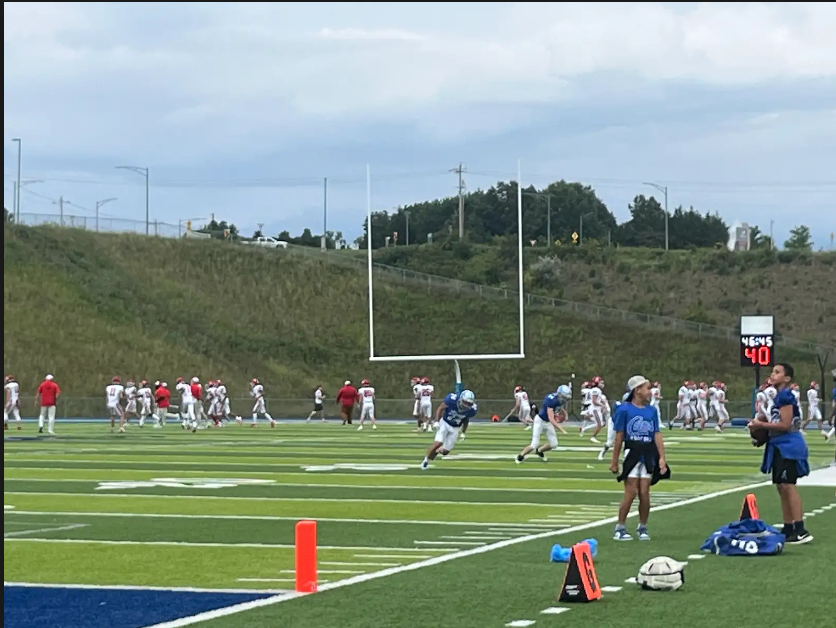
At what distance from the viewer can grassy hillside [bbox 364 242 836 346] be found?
7250cm

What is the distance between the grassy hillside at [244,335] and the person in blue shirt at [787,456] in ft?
155

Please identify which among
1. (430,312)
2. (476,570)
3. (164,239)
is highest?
(164,239)

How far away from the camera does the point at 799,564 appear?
11234 millimetres

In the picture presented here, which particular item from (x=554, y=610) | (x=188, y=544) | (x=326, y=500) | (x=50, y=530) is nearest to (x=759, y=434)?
(x=554, y=610)

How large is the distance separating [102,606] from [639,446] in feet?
16.6

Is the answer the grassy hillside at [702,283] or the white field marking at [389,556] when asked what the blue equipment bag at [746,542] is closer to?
the white field marking at [389,556]

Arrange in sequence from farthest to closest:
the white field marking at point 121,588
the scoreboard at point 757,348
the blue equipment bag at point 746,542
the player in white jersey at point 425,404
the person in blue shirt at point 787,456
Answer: the scoreboard at point 757,348 < the player in white jersey at point 425,404 < the person in blue shirt at point 787,456 < the blue equipment bag at point 746,542 < the white field marking at point 121,588

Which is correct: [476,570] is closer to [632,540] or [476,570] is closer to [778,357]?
[632,540]

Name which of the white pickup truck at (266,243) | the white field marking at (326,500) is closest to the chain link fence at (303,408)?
the white pickup truck at (266,243)

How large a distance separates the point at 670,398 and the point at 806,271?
Result: 19046mm

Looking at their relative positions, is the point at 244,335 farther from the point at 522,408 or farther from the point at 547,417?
the point at 547,417

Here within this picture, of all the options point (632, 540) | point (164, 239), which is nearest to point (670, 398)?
point (164, 239)

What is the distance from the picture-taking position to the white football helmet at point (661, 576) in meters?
9.66

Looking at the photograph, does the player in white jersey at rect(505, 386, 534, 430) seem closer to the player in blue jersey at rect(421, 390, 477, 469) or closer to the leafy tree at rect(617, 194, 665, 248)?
the player in blue jersey at rect(421, 390, 477, 469)
